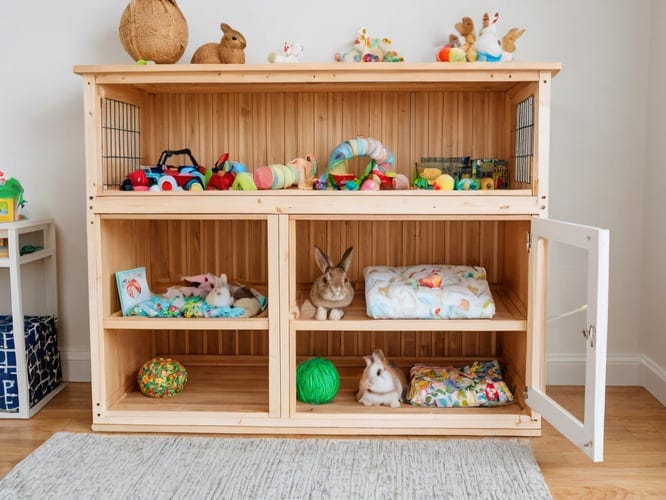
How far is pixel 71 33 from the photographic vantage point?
271cm

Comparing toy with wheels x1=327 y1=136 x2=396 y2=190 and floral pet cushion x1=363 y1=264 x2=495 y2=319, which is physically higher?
toy with wheels x1=327 y1=136 x2=396 y2=190

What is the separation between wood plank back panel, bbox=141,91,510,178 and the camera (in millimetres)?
2680

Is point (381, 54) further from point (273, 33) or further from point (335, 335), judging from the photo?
point (335, 335)

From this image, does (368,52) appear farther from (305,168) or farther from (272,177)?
(272,177)

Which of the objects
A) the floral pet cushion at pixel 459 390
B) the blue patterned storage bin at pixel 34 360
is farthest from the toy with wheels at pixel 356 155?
the blue patterned storage bin at pixel 34 360

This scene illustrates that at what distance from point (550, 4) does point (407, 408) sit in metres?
1.60

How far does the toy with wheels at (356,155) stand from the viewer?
2338 mm

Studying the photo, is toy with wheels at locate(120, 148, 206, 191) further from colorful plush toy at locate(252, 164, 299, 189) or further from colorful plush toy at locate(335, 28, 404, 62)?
colorful plush toy at locate(335, 28, 404, 62)

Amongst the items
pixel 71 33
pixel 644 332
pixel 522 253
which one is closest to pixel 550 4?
pixel 522 253

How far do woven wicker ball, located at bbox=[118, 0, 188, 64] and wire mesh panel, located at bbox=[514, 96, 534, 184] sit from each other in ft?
4.01

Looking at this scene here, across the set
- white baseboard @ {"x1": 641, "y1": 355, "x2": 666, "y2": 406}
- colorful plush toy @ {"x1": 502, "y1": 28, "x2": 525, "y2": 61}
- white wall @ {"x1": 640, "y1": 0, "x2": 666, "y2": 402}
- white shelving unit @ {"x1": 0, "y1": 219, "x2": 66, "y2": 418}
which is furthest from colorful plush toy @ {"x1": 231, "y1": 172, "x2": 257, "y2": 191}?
white baseboard @ {"x1": 641, "y1": 355, "x2": 666, "y2": 406}

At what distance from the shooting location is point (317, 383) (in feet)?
7.69

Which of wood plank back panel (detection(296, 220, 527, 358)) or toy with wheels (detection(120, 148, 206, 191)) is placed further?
wood plank back panel (detection(296, 220, 527, 358))

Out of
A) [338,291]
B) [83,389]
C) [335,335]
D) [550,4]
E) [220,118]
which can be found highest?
[550,4]
